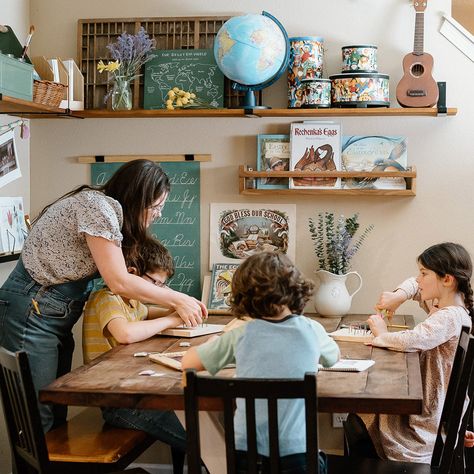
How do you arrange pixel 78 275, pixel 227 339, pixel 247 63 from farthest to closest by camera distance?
pixel 247 63
pixel 78 275
pixel 227 339

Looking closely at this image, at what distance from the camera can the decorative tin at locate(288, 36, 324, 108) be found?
3.71 metres

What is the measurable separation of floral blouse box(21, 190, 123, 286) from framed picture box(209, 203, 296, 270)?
109 cm

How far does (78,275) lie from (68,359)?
0.36 metres

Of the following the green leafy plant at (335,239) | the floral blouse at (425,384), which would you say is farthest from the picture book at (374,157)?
the floral blouse at (425,384)

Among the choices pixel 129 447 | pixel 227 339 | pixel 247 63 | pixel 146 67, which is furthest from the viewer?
pixel 146 67

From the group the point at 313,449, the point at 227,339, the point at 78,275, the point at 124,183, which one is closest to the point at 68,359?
the point at 78,275

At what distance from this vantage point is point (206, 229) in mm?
3949

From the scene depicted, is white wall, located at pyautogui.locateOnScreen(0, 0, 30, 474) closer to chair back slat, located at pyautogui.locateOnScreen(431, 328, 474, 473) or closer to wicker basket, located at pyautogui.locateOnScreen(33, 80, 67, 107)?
wicker basket, located at pyautogui.locateOnScreen(33, 80, 67, 107)

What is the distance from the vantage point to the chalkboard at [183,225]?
3932 millimetres

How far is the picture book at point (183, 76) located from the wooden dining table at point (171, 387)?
1517 mm

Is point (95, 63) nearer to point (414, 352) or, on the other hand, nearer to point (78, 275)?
point (78, 275)

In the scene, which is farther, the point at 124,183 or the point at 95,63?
the point at 95,63

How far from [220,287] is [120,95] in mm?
931

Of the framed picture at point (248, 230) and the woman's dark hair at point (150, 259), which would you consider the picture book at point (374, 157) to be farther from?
the woman's dark hair at point (150, 259)
